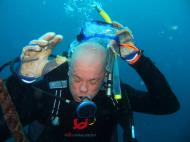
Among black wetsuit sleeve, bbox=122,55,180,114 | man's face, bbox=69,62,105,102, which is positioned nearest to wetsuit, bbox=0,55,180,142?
black wetsuit sleeve, bbox=122,55,180,114

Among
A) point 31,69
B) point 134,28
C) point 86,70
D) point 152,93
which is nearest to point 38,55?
point 31,69

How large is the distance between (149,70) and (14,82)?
169 centimetres

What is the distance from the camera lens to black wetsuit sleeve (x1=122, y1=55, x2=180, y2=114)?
352 centimetres

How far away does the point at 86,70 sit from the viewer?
3164 mm

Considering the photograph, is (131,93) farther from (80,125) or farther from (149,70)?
(80,125)

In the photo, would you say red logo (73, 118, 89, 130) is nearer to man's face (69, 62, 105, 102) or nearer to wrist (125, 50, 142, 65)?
man's face (69, 62, 105, 102)

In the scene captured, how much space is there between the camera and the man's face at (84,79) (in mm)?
3149

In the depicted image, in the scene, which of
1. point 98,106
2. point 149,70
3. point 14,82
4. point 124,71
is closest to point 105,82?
point 98,106

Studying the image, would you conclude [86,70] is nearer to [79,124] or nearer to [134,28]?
[79,124]

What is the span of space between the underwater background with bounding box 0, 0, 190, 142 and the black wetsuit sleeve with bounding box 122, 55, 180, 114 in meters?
16.6

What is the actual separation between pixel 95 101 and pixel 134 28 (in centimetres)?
3762

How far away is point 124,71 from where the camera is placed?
27.8m

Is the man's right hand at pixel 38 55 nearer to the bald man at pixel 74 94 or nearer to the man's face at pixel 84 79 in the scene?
the bald man at pixel 74 94

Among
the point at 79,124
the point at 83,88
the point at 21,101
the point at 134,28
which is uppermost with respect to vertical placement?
the point at 134,28
